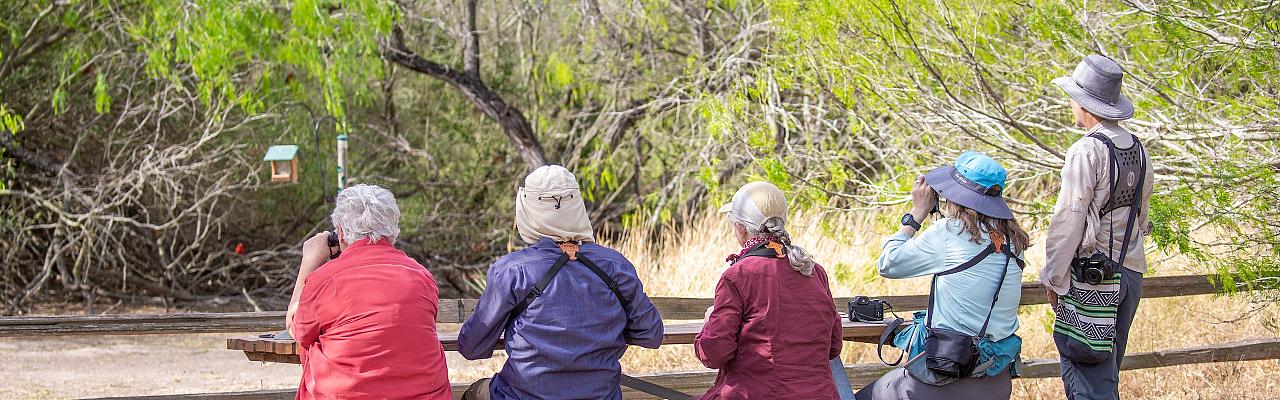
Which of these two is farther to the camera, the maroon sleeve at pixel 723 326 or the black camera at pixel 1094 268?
the black camera at pixel 1094 268

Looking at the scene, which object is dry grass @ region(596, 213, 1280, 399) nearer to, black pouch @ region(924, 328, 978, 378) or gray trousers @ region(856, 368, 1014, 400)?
gray trousers @ region(856, 368, 1014, 400)

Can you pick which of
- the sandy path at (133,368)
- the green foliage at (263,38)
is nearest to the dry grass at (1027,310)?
the sandy path at (133,368)

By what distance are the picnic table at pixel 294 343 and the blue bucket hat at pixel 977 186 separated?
2.55ft

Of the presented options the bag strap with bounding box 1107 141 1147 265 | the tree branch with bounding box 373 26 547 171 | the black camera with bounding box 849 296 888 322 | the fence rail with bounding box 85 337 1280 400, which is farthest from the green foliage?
the bag strap with bounding box 1107 141 1147 265

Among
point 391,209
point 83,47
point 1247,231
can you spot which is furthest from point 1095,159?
point 83,47

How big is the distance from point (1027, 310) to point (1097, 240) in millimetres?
3888

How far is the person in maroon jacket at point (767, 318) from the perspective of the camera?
3.77m

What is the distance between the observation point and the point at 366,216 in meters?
3.70

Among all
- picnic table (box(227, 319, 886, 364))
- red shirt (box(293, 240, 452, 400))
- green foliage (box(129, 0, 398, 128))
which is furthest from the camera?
green foliage (box(129, 0, 398, 128))

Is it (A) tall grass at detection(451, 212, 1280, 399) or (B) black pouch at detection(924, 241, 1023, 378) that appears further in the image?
(A) tall grass at detection(451, 212, 1280, 399)

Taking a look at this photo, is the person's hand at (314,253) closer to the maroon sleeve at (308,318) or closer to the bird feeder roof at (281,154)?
the maroon sleeve at (308,318)

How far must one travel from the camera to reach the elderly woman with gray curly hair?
11.6ft

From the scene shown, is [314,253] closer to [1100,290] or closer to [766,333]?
[766,333]

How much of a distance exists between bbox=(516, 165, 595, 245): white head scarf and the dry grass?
11.5 ft
